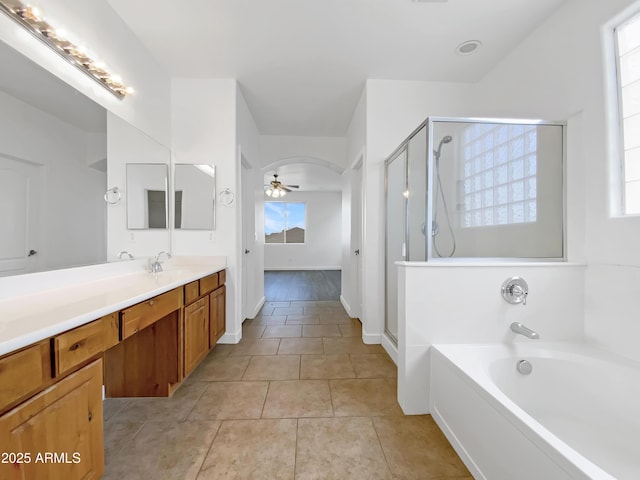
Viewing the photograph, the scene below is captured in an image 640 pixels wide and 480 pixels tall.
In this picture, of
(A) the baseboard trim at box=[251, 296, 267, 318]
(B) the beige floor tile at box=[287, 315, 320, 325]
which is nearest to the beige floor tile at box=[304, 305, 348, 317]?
(B) the beige floor tile at box=[287, 315, 320, 325]

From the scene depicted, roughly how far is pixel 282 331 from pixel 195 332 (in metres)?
1.22

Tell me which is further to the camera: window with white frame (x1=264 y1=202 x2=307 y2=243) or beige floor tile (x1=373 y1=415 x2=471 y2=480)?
window with white frame (x1=264 y1=202 x2=307 y2=243)

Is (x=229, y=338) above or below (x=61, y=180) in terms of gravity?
below

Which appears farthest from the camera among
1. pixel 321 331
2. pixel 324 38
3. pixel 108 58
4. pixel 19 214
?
pixel 321 331

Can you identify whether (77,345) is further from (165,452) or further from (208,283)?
(208,283)

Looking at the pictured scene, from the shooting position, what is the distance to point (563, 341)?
65.5 inches

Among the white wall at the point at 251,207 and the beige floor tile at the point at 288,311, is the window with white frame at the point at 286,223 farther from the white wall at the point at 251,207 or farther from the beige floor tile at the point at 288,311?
the beige floor tile at the point at 288,311

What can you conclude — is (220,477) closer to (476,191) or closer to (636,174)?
(476,191)

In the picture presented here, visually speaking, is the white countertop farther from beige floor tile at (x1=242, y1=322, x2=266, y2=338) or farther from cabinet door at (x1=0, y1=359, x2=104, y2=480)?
beige floor tile at (x1=242, y1=322, x2=266, y2=338)

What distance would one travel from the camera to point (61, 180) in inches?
57.3

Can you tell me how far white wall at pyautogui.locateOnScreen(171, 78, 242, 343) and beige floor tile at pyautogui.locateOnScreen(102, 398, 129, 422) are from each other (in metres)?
1.23

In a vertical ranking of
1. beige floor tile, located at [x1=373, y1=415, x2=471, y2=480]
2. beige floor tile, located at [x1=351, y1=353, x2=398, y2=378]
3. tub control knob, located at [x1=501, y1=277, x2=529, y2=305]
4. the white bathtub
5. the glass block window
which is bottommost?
beige floor tile, located at [x1=373, y1=415, x2=471, y2=480]

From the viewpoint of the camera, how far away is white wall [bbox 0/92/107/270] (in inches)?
48.9

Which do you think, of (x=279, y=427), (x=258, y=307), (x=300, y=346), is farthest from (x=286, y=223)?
(x=279, y=427)
